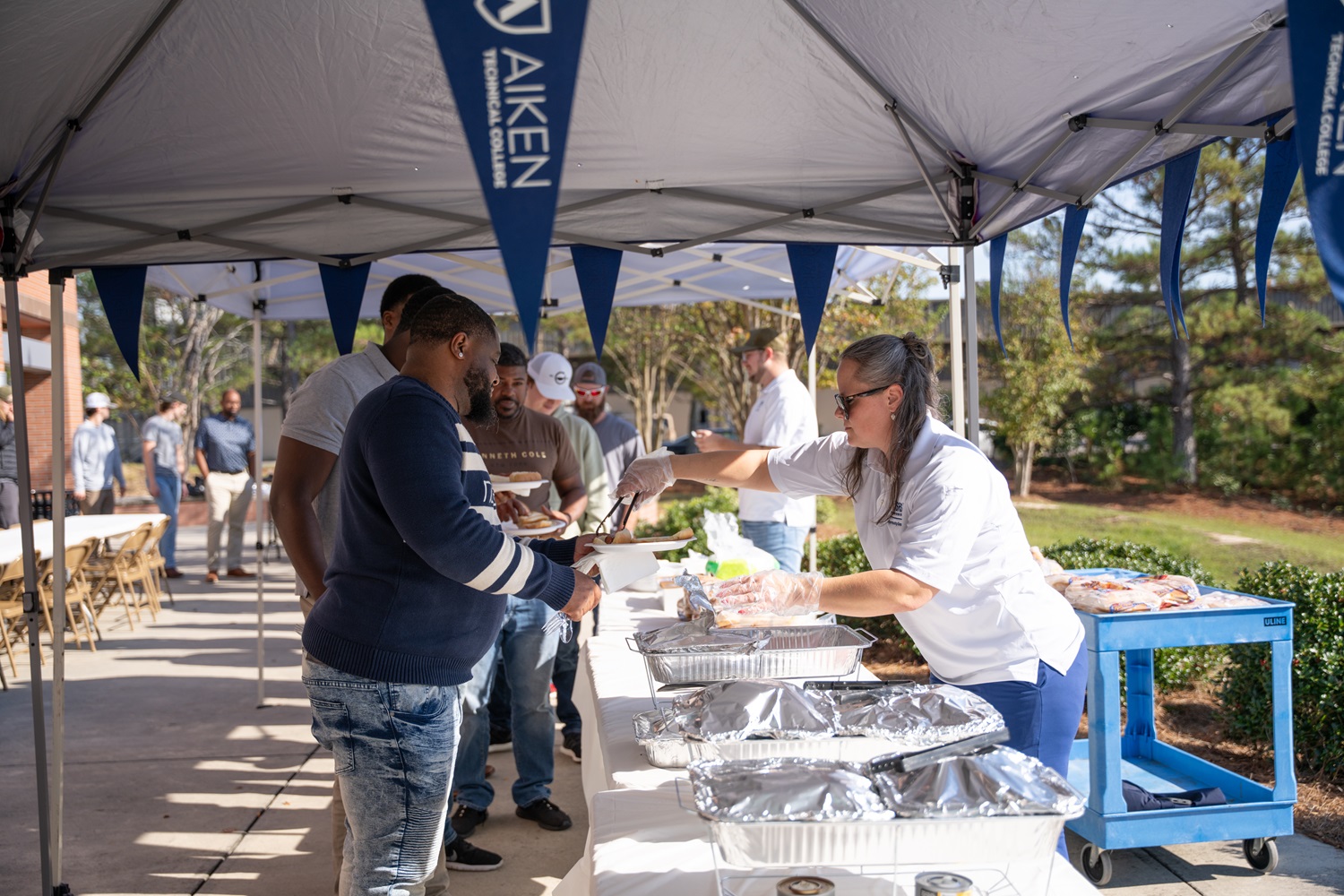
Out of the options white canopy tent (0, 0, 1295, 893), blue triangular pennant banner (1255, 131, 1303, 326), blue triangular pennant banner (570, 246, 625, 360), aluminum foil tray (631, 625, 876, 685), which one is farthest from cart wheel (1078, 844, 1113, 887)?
blue triangular pennant banner (570, 246, 625, 360)

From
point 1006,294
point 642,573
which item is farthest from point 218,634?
point 1006,294

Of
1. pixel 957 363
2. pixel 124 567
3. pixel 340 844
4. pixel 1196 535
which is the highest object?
pixel 957 363

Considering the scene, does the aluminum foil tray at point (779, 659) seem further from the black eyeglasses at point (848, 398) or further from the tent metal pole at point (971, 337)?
the tent metal pole at point (971, 337)

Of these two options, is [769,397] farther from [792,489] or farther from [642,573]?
[642,573]

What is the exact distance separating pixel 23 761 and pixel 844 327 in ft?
32.7

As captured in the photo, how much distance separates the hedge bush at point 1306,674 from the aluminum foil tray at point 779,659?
2172 millimetres

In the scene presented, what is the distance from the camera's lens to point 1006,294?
17.7 m

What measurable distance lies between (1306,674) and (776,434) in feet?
8.13

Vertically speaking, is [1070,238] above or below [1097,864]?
above

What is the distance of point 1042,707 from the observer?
2.17 m

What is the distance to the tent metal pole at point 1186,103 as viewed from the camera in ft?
7.00

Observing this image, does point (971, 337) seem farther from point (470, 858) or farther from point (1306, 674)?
Answer: point (470, 858)

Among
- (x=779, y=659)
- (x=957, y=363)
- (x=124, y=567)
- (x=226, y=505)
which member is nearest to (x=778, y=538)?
(x=957, y=363)

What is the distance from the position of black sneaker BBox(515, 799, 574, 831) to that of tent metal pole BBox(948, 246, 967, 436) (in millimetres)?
2082
